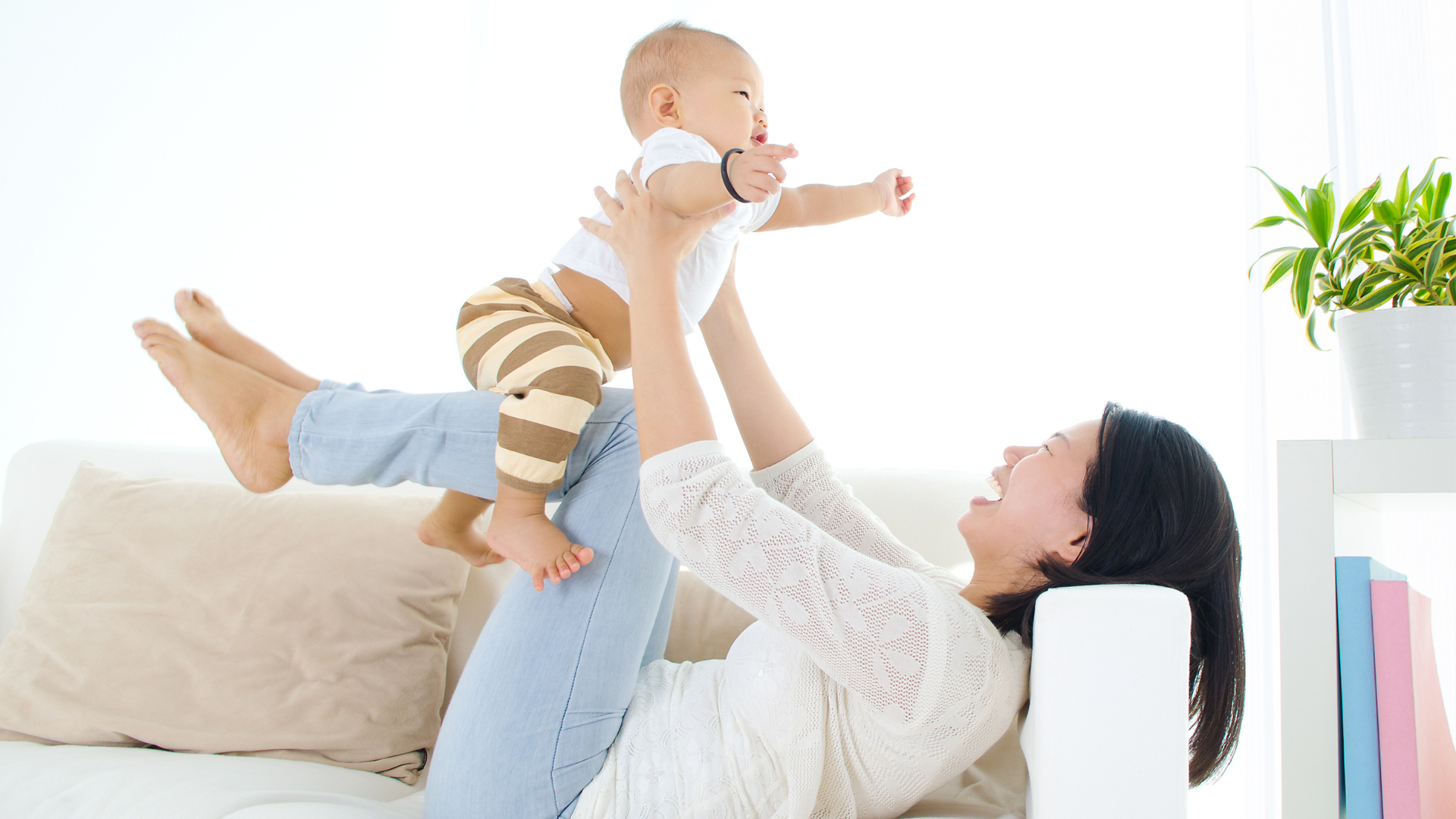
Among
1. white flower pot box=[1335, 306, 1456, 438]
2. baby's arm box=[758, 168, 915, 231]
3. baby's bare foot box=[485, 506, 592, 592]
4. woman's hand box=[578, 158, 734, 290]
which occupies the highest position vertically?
baby's arm box=[758, 168, 915, 231]

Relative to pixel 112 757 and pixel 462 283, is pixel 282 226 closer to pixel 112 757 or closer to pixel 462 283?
pixel 462 283

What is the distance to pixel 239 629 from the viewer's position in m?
1.38

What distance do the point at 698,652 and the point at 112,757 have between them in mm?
875

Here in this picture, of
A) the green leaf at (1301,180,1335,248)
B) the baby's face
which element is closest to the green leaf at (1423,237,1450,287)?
the green leaf at (1301,180,1335,248)

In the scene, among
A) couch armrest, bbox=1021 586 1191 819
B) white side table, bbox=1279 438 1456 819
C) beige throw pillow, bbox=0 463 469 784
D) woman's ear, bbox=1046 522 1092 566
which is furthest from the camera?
beige throw pillow, bbox=0 463 469 784

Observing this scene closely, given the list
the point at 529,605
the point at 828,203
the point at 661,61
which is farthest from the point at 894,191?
the point at 529,605

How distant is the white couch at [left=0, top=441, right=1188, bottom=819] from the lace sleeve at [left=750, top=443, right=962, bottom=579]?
0.87ft

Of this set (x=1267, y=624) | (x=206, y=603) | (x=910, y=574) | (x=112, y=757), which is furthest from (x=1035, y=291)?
(x=112, y=757)

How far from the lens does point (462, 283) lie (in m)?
3.25

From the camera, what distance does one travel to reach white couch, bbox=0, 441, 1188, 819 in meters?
0.62

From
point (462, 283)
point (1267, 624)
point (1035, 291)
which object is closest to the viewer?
point (1267, 624)

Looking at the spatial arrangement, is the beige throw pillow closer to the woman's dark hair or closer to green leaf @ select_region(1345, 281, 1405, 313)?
the woman's dark hair

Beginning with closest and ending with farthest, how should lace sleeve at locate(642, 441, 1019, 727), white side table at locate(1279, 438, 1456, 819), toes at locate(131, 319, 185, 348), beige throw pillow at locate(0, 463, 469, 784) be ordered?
lace sleeve at locate(642, 441, 1019, 727) < white side table at locate(1279, 438, 1456, 819) < toes at locate(131, 319, 185, 348) < beige throw pillow at locate(0, 463, 469, 784)

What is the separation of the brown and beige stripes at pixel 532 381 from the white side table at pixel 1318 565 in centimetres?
88
